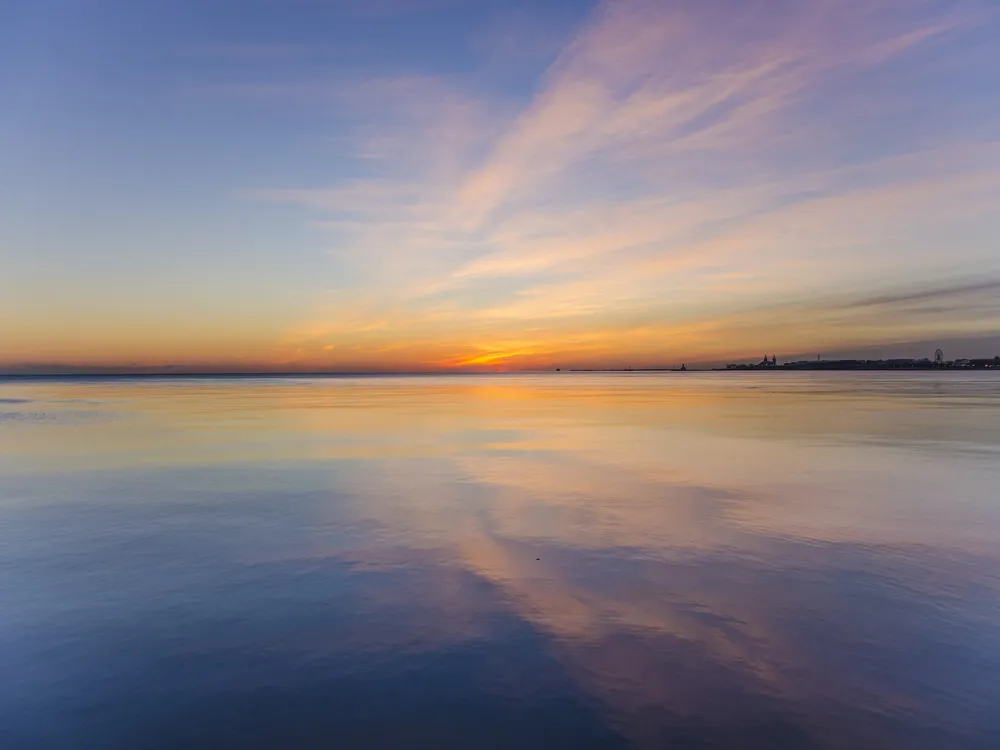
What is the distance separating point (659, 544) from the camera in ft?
Answer: 30.7

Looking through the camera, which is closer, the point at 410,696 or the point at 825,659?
the point at 410,696

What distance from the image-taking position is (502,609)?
6906 millimetres

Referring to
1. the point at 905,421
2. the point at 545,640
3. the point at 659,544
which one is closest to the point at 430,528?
the point at 659,544

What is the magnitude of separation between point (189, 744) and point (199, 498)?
30.1 feet

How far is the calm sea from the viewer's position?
15.9ft

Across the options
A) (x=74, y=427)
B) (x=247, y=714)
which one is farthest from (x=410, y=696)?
(x=74, y=427)

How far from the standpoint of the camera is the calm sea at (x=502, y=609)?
15.9ft

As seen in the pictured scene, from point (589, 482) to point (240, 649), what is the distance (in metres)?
9.71

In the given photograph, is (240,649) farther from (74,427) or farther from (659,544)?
(74,427)

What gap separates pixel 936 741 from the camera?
459 centimetres

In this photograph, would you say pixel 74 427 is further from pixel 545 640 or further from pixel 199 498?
pixel 545 640

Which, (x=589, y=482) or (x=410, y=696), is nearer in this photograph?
(x=410, y=696)

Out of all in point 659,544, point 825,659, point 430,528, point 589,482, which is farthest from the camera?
point 589,482

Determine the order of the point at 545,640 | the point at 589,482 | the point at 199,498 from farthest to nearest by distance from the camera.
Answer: the point at 589,482 < the point at 199,498 < the point at 545,640
